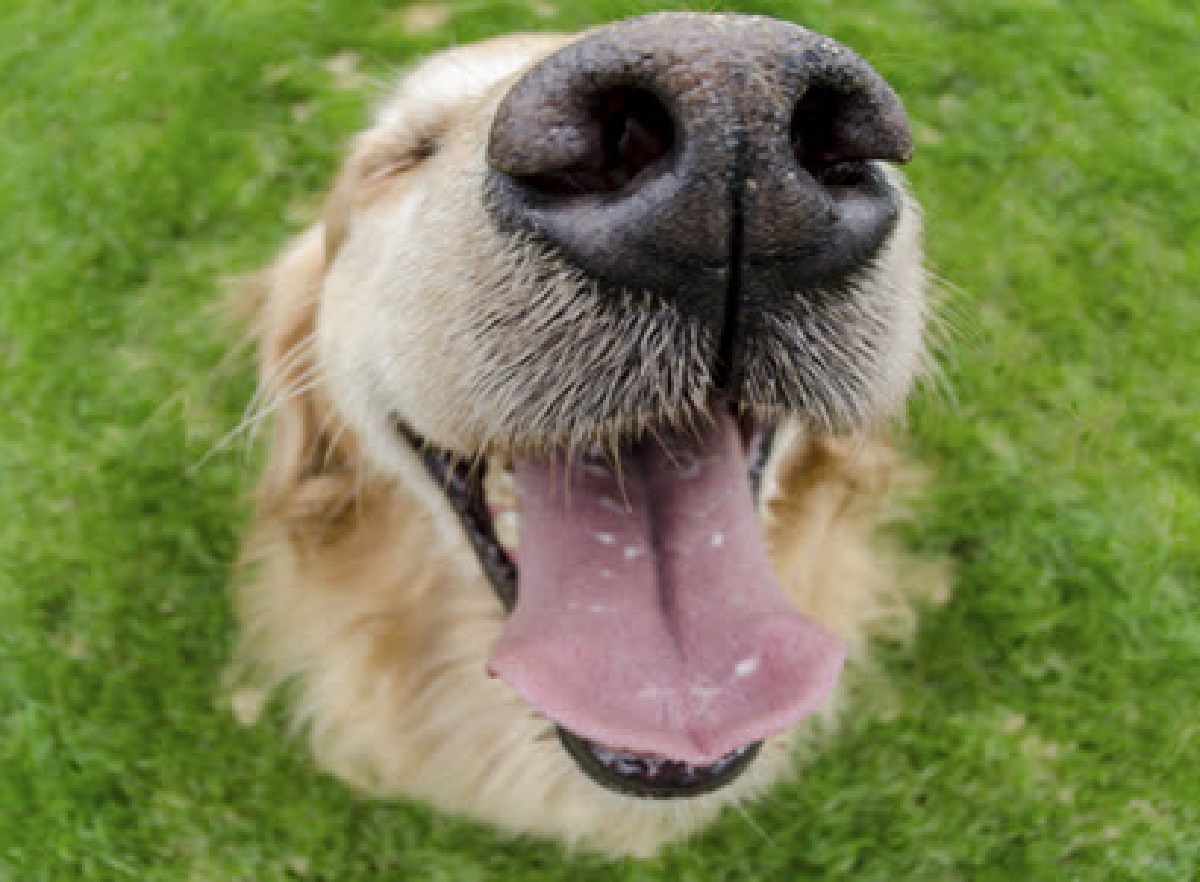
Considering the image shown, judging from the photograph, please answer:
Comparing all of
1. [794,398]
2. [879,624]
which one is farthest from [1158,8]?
[794,398]

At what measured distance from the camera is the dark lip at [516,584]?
2.31m

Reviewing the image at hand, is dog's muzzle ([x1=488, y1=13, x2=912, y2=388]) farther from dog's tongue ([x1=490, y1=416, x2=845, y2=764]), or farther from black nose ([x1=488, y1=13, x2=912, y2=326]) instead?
dog's tongue ([x1=490, y1=416, x2=845, y2=764])

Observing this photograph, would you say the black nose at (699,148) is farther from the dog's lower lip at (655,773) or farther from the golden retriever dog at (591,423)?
the dog's lower lip at (655,773)

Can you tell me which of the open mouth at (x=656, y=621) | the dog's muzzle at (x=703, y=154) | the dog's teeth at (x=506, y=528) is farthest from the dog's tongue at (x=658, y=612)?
the dog's muzzle at (x=703, y=154)

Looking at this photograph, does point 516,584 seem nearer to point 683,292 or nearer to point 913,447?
point 683,292

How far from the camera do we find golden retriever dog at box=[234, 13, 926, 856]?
1.59m

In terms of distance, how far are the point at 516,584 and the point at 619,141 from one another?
4.51 feet

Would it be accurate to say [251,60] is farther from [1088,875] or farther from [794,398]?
[1088,875]

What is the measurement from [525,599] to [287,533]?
1249mm

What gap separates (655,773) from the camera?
232 centimetres

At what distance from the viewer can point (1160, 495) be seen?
4148 mm

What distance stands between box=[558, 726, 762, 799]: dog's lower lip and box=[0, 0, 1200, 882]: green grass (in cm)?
145

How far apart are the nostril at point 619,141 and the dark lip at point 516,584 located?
90 centimetres

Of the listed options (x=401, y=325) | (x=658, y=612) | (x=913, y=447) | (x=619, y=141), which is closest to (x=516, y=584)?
(x=658, y=612)
